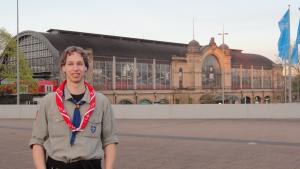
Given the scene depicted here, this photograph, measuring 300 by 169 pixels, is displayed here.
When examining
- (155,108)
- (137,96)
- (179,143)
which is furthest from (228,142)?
(137,96)

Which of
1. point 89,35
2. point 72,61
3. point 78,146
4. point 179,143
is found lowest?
point 179,143

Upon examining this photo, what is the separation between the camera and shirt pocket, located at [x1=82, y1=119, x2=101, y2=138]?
3.16m

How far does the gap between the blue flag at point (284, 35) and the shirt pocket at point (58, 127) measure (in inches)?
1244

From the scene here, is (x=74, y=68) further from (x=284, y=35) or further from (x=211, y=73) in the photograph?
(x=211, y=73)

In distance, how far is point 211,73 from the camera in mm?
86312

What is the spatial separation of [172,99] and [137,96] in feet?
31.4

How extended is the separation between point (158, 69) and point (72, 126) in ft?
238

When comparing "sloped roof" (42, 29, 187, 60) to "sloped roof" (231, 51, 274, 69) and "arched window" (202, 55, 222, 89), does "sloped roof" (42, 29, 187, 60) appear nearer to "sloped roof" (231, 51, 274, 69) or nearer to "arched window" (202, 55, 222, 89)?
"arched window" (202, 55, 222, 89)

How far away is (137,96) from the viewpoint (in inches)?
2729

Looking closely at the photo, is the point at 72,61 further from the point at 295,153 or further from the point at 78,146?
the point at 295,153

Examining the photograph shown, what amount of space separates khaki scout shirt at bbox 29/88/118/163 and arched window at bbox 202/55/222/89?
266 feet

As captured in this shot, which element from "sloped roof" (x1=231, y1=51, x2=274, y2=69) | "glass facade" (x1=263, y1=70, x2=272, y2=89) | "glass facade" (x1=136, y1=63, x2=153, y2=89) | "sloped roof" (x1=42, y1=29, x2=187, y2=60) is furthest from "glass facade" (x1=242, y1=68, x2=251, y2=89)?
"glass facade" (x1=136, y1=63, x2=153, y2=89)

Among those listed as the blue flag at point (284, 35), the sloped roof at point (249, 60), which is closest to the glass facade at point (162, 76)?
the sloped roof at point (249, 60)

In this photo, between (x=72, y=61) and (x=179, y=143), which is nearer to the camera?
(x=72, y=61)
